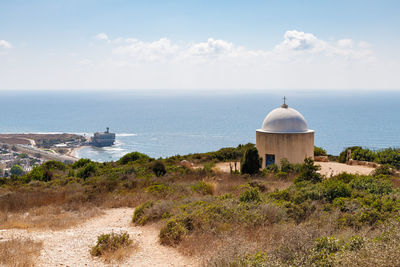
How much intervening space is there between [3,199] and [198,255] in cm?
816

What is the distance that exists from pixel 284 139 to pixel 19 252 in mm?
14998

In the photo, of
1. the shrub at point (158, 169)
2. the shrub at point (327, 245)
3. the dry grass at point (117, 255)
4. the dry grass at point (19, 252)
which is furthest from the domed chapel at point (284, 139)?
the dry grass at point (19, 252)

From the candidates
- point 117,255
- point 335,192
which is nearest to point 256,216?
point 117,255

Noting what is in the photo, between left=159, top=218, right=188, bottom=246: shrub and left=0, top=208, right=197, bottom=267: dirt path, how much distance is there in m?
0.15

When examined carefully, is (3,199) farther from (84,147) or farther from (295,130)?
(84,147)

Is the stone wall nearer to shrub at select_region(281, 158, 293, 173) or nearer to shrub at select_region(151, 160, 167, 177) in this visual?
shrub at select_region(281, 158, 293, 173)

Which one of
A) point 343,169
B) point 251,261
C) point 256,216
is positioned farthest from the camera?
point 343,169

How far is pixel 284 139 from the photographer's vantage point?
18656 mm

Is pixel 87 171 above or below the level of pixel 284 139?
below

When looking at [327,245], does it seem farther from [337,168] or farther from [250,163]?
[337,168]

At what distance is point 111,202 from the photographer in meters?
10.9

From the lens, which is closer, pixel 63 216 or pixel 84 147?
pixel 63 216

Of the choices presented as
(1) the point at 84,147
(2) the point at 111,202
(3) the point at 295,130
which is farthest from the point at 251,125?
(2) the point at 111,202

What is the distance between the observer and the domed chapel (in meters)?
18.7
